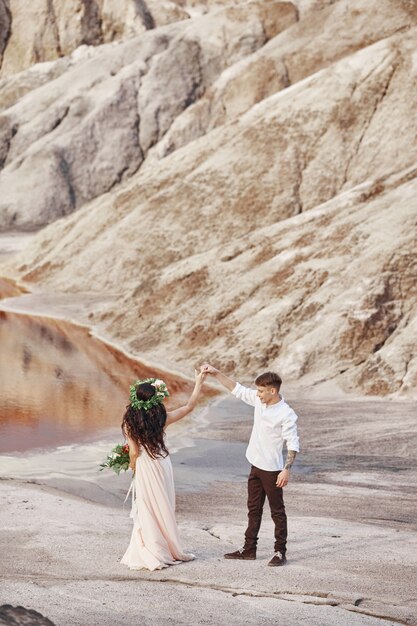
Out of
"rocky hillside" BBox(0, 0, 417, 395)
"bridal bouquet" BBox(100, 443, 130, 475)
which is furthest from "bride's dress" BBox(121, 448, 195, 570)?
"rocky hillside" BBox(0, 0, 417, 395)

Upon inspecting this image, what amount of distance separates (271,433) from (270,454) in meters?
0.21

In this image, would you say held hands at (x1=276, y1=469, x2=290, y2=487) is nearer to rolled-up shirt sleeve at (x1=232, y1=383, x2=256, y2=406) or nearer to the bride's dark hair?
rolled-up shirt sleeve at (x1=232, y1=383, x2=256, y2=406)

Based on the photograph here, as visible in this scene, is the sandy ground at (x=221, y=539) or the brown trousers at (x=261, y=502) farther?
the brown trousers at (x=261, y=502)

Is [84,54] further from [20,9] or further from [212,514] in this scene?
[212,514]

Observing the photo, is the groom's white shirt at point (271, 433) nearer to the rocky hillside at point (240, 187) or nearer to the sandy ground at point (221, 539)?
the sandy ground at point (221, 539)

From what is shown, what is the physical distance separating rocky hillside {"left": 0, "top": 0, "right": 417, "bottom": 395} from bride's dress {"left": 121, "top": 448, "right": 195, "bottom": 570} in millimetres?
16275

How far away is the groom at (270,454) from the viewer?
10.4 m

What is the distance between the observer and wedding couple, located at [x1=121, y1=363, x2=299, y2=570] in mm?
10375

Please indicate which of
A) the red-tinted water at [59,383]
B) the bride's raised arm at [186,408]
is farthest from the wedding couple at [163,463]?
the red-tinted water at [59,383]

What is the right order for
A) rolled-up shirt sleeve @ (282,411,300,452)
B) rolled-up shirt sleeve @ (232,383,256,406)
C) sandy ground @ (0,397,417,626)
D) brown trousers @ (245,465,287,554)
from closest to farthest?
1. sandy ground @ (0,397,417,626)
2. rolled-up shirt sleeve @ (282,411,300,452)
3. brown trousers @ (245,465,287,554)
4. rolled-up shirt sleeve @ (232,383,256,406)

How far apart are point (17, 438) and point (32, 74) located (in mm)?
73027

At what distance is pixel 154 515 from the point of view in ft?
34.4

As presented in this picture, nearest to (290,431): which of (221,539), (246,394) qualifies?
(246,394)

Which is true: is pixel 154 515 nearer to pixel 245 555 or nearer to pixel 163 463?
pixel 163 463
